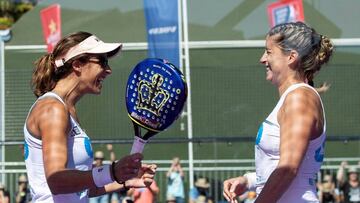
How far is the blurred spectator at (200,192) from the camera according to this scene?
436 inches

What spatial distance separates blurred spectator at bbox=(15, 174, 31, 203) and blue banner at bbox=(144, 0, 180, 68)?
15.4 feet

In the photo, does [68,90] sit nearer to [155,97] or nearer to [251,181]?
[155,97]

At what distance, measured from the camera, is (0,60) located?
17781 mm

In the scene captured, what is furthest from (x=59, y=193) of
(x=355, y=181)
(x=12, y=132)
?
(x=12, y=132)

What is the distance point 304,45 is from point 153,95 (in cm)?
77

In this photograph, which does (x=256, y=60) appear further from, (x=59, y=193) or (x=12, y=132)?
→ (x=59, y=193)

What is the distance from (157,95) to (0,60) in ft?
44.8

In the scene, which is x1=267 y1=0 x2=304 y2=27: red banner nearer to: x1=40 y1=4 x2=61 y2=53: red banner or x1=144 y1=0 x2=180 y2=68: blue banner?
x1=144 y1=0 x2=180 y2=68: blue banner

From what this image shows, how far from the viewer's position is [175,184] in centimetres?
1130

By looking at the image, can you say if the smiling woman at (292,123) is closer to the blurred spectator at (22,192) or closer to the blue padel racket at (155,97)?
the blue padel racket at (155,97)

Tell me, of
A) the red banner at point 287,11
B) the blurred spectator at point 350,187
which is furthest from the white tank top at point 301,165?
the red banner at point 287,11

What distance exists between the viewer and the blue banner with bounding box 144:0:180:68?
15695 millimetres

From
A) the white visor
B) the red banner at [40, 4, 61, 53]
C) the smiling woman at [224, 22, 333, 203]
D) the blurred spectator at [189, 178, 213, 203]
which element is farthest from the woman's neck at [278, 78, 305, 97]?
the red banner at [40, 4, 61, 53]

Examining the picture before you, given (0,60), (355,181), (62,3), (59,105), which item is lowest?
(355,181)
